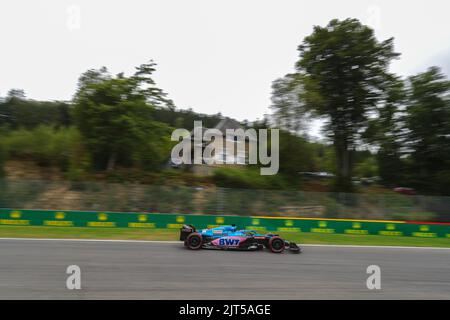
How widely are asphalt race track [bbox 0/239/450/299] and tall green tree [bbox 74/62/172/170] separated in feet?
38.4

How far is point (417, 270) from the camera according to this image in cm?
889

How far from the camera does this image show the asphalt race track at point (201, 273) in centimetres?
631

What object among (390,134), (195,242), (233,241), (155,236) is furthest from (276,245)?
(390,134)

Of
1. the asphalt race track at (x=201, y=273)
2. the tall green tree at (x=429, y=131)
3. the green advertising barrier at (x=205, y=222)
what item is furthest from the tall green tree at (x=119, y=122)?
the tall green tree at (x=429, y=131)

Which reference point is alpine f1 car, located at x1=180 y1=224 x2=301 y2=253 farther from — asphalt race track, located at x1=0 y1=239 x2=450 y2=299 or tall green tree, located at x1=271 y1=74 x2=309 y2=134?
tall green tree, located at x1=271 y1=74 x2=309 y2=134

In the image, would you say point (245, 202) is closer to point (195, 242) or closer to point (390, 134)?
point (195, 242)

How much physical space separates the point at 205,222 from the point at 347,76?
14769 millimetres

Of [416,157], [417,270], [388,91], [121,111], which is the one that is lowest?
[417,270]

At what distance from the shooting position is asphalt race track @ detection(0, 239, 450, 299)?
20.7 feet

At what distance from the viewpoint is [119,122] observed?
2148 cm

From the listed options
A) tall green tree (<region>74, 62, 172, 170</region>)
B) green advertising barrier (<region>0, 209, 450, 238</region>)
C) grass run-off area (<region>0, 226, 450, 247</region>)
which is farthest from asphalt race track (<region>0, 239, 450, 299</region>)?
tall green tree (<region>74, 62, 172, 170</region>)

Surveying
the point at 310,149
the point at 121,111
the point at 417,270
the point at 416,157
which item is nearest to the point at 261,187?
the point at 310,149

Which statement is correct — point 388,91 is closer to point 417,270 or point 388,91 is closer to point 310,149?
point 310,149
